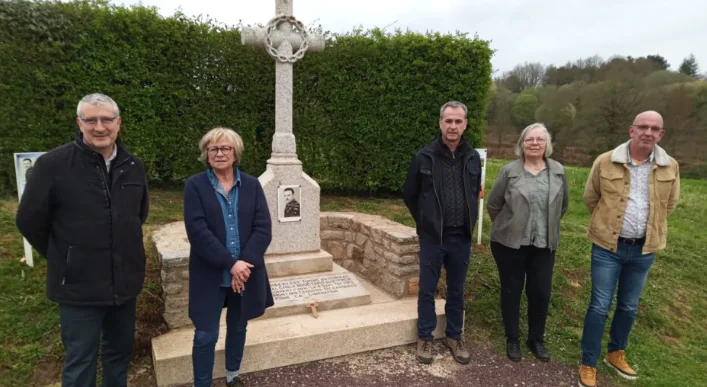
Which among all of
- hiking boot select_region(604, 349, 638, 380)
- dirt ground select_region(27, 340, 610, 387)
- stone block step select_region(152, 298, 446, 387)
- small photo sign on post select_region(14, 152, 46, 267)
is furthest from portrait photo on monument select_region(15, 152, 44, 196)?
hiking boot select_region(604, 349, 638, 380)

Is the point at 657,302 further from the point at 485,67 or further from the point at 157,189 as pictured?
the point at 157,189

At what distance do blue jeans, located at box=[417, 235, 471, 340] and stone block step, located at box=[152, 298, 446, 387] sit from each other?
26cm

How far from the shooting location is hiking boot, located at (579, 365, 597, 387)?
3209 mm

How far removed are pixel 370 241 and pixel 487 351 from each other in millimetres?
1780

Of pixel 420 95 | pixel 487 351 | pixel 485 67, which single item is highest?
pixel 485 67

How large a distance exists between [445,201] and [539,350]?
5.04 feet

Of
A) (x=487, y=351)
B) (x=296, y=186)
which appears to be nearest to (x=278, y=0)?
(x=296, y=186)

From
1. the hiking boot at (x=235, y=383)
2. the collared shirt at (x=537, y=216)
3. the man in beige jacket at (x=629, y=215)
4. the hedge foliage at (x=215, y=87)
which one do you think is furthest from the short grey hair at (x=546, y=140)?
the hedge foliage at (x=215, y=87)

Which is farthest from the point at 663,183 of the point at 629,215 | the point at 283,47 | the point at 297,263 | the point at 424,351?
the point at 283,47

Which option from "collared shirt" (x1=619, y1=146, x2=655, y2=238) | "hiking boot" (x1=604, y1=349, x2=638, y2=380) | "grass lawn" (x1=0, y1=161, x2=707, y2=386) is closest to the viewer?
"collared shirt" (x1=619, y1=146, x2=655, y2=238)

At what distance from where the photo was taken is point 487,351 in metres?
3.71

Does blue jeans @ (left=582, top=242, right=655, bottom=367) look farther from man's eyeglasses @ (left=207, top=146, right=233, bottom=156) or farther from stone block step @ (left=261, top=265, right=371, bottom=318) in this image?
man's eyeglasses @ (left=207, top=146, right=233, bottom=156)

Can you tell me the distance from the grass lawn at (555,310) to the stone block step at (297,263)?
1071 millimetres

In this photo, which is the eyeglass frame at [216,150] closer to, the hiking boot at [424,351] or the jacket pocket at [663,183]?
the hiking boot at [424,351]
